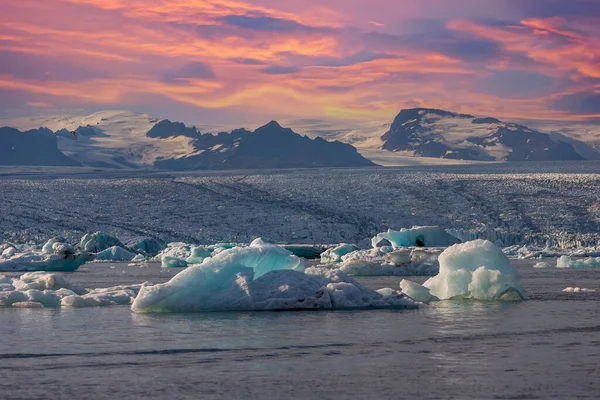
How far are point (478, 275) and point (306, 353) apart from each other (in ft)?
21.7

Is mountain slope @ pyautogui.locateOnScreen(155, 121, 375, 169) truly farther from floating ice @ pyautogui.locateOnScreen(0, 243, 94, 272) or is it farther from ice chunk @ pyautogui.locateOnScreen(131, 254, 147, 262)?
floating ice @ pyautogui.locateOnScreen(0, 243, 94, 272)

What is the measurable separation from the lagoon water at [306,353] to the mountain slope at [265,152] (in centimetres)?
11872

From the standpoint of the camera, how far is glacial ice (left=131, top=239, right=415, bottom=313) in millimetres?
13523

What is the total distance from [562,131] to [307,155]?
249 feet

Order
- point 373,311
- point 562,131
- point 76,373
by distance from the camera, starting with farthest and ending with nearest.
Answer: point 562,131 → point 373,311 → point 76,373

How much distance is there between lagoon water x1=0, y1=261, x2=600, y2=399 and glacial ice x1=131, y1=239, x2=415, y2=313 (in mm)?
406

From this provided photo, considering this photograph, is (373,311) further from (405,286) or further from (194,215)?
(194,215)

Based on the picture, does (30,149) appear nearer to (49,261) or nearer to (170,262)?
(170,262)

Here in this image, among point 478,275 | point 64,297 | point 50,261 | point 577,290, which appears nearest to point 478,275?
point 478,275

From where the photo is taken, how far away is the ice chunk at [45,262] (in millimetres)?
26484

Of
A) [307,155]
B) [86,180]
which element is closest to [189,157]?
[307,155]

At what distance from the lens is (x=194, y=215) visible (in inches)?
1912

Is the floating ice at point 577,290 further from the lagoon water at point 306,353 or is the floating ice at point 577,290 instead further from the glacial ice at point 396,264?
the glacial ice at point 396,264

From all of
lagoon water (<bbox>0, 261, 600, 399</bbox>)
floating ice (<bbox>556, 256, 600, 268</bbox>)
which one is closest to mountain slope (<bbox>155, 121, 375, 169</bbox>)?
floating ice (<bbox>556, 256, 600, 268</bbox>)
